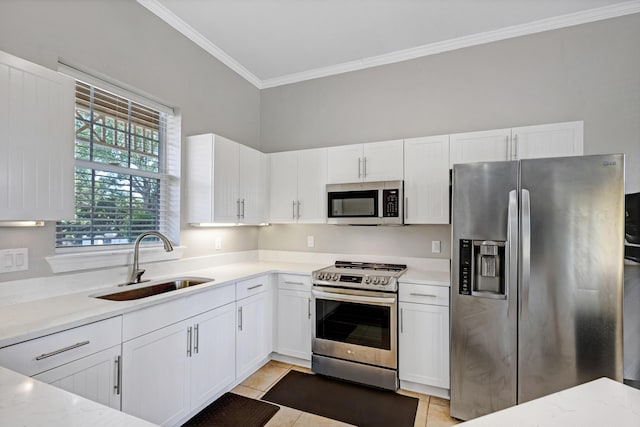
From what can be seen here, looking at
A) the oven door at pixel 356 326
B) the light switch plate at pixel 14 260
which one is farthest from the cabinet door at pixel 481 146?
the light switch plate at pixel 14 260

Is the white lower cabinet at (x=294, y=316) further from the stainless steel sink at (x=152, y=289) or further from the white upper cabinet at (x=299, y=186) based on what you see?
the stainless steel sink at (x=152, y=289)

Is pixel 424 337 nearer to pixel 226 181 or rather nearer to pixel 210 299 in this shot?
pixel 210 299

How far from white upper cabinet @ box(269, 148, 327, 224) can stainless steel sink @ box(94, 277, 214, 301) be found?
3.65ft

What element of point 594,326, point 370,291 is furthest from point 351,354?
point 594,326

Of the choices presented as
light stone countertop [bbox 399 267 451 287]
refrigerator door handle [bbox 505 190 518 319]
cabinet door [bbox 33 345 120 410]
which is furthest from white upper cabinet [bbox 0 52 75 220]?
refrigerator door handle [bbox 505 190 518 319]

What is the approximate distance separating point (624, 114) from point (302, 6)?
2.66 metres

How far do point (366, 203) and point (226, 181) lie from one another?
128 centimetres

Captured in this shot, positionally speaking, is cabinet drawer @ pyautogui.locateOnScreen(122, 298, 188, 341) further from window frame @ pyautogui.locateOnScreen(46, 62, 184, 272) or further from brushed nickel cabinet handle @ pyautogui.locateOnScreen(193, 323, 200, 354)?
window frame @ pyautogui.locateOnScreen(46, 62, 184, 272)

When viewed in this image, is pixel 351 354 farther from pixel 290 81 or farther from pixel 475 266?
pixel 290 81

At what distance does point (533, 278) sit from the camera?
2.00 m

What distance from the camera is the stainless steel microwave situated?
2.81 meters

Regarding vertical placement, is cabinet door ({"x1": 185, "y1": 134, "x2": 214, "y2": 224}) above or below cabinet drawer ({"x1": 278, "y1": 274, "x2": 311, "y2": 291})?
above

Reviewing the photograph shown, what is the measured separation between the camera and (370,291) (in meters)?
2.60

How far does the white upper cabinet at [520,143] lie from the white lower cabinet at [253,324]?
6.59ft
